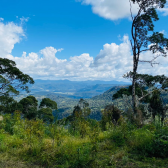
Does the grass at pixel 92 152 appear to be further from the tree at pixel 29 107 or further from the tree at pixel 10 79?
the tree at pixel 29 107

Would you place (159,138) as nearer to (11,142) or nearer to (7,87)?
(11,142)

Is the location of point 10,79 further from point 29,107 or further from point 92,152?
point 92,152

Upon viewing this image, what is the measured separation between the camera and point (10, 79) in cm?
2170

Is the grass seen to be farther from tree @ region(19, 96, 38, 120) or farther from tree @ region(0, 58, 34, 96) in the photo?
tree @ region(19, 96, 38, 120)

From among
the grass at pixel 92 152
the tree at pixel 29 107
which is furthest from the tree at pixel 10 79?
the grass at pixel 92 152

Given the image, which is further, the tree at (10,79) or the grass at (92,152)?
the tree at (10,79)

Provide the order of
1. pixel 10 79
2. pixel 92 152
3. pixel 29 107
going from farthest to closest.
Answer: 1. pixel 29 107
2. pixel 10 79
3. pixel 92 152

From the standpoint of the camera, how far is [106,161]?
3635mm

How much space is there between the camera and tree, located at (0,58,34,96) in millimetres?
19273

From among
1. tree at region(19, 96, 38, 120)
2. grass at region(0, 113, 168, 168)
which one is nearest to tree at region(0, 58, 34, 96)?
tree at region(19, 96, 38, 120)

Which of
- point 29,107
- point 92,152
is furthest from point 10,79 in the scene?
point 92,152

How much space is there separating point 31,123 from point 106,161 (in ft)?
9.47

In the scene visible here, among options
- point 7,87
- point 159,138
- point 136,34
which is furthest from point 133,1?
point 7,87

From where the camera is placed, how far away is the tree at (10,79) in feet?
63.2
